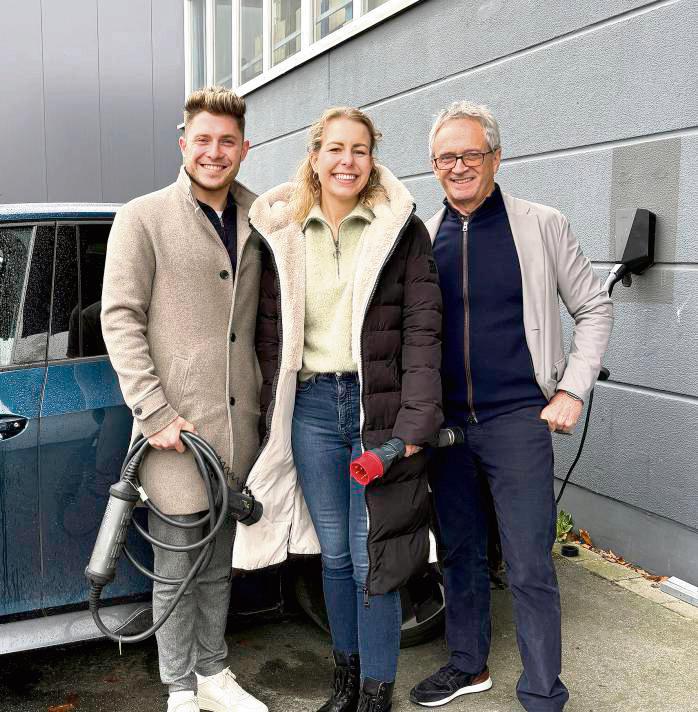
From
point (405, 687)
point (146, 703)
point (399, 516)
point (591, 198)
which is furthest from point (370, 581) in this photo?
point (591, 198)

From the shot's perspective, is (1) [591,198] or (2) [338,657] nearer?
(2) [338,657]

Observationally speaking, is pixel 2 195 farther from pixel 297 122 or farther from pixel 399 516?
pixel 399 516

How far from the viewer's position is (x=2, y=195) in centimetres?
1086

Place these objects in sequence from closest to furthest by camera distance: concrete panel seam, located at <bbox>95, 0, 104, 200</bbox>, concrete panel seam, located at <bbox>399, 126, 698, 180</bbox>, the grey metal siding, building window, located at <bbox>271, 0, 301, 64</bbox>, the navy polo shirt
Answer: the navy polo shirt → concrete panel seam, located at <bbox>399, 126, 698, 180</bbox> → building window, located at <bbox>271, 0, 301, 64</bbox> → the grey metal siding → concrete panel seam, located at <bbox>95, 0, 104, 200</bbox>

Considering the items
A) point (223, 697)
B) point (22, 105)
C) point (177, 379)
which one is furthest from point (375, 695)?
point (22, 105)

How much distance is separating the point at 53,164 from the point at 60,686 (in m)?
9.26

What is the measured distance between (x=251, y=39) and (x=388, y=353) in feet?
22.9

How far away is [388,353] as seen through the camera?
2477mm

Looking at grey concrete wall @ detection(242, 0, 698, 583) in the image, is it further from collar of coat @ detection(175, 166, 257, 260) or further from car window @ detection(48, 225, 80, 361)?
car window @ detection(48, 225, 80, 361)

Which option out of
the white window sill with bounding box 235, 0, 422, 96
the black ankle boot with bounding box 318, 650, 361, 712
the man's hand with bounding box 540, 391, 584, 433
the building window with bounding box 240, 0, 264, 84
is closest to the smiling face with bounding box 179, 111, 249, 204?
the man's hand with bounding box 540, 391, 584, 433

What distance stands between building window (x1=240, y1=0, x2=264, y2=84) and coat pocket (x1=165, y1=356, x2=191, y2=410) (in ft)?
20.9

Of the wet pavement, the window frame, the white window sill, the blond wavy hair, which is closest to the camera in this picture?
the blond wavy hair

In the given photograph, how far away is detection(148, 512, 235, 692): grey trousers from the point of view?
2596mm

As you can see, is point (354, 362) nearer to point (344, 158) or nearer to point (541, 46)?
point (344, 158)
